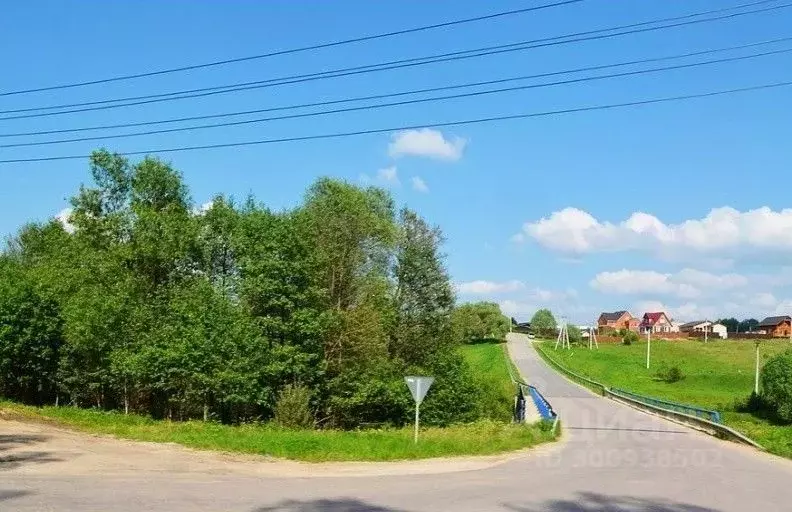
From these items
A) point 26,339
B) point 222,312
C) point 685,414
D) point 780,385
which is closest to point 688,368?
point 780,385

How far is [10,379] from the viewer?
128 feet

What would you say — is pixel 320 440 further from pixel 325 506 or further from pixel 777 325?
pixel 777 325

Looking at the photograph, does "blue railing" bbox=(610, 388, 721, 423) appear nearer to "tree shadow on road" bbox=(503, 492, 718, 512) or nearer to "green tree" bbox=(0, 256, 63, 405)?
"tree shadow on road" bbox=(503, 492, 718, 512)

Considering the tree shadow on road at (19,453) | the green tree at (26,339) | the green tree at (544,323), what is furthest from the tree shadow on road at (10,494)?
the green tree at (544,323)

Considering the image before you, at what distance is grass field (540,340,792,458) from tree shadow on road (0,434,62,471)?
135ft

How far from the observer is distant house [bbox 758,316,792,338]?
16138cm

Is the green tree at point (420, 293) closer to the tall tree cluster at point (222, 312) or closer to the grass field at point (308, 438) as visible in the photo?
Result: the tall tree cluster at point (222, 312)

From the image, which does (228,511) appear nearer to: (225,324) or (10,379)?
(225,324)

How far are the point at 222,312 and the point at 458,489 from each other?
75.7ft

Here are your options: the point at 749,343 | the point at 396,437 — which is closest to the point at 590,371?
the point at 749,343

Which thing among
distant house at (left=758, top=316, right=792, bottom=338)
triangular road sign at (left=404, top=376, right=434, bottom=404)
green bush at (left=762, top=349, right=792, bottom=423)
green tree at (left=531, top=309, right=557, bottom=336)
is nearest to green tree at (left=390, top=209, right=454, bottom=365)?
green bush at (left=762, top=349, right=792, bottom=423)

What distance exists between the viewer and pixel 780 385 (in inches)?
2003

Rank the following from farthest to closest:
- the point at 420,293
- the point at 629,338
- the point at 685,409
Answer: the point at 629,338, the point at 420,293, the point at 685,409

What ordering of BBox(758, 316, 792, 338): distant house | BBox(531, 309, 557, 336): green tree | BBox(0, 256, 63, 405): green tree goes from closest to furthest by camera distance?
1. BBox(0, 256, 63, 405): green tree
2. BBox(758, 316, 792, 338): distant house
3. BBox(531, 309, 557, 336): green tree
